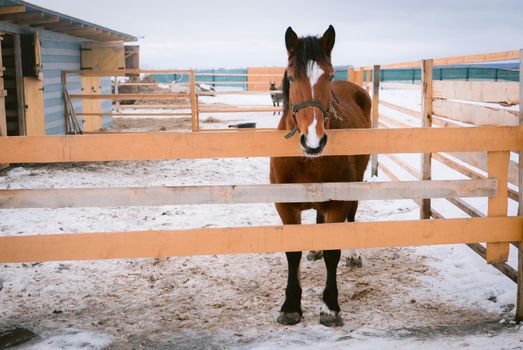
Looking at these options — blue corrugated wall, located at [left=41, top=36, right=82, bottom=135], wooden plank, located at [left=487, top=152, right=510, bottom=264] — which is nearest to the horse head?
wooden plank, located at [left=487, top=152, right=510, bottom=264]

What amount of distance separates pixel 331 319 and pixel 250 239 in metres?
0.95

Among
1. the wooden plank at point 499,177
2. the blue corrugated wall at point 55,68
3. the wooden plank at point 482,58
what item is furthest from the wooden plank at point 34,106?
the wooden plank at point 499,177

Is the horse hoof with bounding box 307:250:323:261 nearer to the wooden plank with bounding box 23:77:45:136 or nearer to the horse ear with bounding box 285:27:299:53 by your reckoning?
the horse ear with bounding box 285:27:299:53

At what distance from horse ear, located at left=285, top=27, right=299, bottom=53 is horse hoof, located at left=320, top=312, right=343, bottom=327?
1.89 m

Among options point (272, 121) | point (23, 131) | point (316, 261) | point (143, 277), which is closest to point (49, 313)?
point (143, 277)

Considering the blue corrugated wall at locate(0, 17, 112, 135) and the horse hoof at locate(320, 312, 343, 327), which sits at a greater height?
the blue corrugated wall at locate(0, 17, 112, 135)

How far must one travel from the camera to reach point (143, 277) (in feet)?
15.3

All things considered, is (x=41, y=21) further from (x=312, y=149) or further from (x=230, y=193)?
(x=312, y=149)

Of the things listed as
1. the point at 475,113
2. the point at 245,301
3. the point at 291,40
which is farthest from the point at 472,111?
the point at 245,301

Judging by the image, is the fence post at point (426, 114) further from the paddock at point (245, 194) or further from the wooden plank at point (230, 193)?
the wooden plank at point (230, 193)

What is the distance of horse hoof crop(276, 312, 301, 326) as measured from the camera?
11.9ft

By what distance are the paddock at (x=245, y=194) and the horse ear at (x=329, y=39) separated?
686mm

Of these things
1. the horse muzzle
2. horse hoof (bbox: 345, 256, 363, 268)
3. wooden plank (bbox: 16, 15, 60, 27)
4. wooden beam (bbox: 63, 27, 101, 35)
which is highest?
wooden beam (bbox: 63, 27, 101, 35)

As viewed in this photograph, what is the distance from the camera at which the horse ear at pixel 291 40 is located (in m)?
3.39
